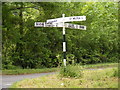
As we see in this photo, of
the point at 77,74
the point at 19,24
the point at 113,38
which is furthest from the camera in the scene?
Result: the point at 113,38

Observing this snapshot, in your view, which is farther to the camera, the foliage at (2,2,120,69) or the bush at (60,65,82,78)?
the foliage at (2,2,120,69)

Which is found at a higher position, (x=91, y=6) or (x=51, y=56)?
(x=91, y=6)

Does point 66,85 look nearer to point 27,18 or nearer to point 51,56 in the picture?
point 27,18

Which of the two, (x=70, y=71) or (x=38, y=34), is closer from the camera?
(x=70, y=71)

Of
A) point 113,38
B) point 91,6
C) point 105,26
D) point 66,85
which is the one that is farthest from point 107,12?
point 113,38

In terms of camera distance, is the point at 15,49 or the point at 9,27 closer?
the point at 9,27

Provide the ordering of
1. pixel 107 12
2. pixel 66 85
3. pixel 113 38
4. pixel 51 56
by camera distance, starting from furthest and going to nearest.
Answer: pixel 113 38, pixel 51 56, pixel 107 12, pixel 66 85

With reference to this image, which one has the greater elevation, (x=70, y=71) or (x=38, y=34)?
(x=38, y=34)

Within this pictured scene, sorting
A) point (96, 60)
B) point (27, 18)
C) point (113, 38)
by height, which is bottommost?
point (96, 60)

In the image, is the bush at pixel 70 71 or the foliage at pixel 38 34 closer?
the bush at pixel 70 71

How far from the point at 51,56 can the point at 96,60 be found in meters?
6.16

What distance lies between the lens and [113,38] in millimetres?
29828

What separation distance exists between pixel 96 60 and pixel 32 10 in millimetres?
9648

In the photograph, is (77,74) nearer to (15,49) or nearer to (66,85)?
(66,85)
